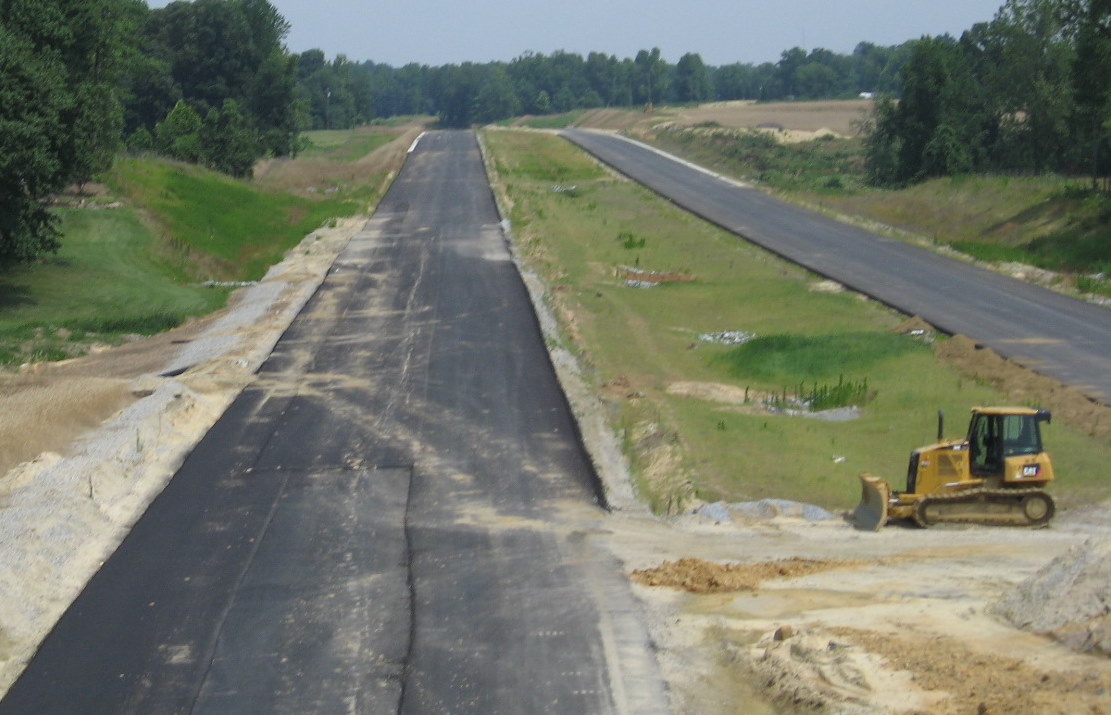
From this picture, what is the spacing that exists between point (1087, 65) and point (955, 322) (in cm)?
2301

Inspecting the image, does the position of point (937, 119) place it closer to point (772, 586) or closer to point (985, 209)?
point (985, 209)

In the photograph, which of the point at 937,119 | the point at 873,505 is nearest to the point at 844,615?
the point at 873,505

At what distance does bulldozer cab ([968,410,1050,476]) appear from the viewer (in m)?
17.5

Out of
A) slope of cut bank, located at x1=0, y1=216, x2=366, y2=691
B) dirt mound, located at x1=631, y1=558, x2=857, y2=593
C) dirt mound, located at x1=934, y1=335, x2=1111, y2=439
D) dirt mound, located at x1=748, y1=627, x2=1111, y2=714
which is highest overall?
dirt mound, located at x1=748, y1=627, x2=1111, y2=714

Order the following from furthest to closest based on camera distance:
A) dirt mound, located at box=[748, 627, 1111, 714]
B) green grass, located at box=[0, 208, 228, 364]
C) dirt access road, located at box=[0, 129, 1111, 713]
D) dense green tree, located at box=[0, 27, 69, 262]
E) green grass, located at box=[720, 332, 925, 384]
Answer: dense green tree, located at box=[0, 27, 69, 262], green grass, located at box=[0, 208, 228, 364], green grass, located at box=[720, 332, 925, 384], dirt access road, located at box=[0, 129, 1111, 713], dirt mound, located at box=[748, 627, 1111, 714]

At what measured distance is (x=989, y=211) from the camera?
180 ft

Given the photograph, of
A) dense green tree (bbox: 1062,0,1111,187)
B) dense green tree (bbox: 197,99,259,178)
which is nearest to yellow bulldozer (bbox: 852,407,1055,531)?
dense green tree (bbox: 1062,0,1111,187)

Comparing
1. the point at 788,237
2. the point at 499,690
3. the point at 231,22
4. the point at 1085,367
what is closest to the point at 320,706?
the point at 499,690

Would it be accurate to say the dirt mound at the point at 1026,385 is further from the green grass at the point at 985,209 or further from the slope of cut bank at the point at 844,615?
the green grass at the point at 985,209

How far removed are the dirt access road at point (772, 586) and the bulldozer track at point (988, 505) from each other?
179 millimetres

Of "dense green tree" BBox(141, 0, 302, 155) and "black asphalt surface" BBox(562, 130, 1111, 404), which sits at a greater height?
"dense green tree" BBox(141, 0, 302, 155)

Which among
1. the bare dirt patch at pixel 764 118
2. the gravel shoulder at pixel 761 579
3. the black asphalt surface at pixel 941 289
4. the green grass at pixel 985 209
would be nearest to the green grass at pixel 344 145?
the bare dirt patch at pixel 764 118

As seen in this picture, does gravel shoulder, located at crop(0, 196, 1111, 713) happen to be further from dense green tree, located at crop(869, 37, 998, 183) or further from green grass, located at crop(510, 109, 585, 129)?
green grass, located at crop(510, 109, 585, 129)

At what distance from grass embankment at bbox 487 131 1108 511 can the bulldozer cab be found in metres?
1.83
